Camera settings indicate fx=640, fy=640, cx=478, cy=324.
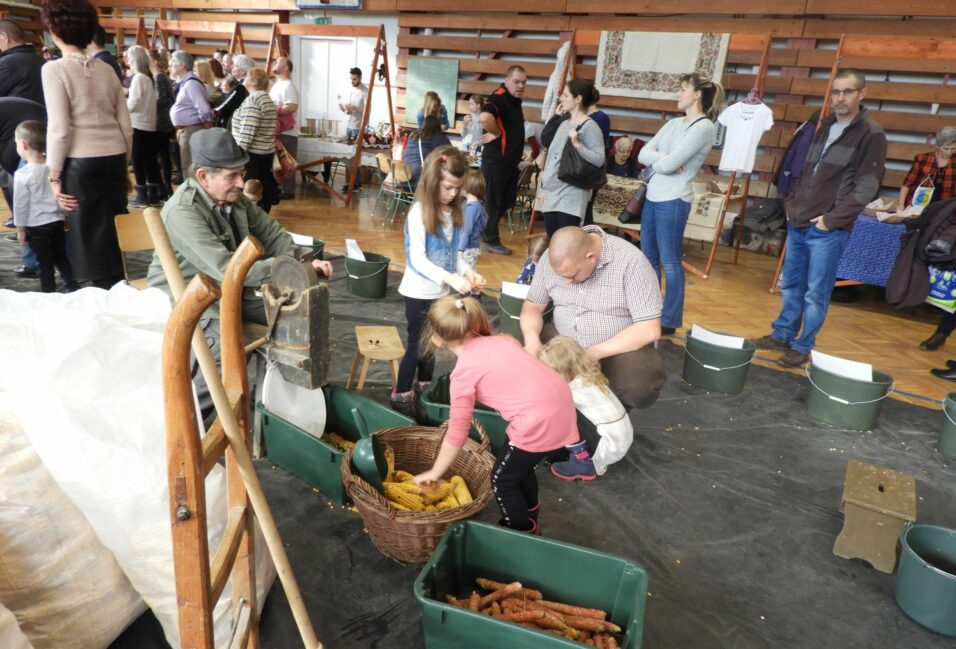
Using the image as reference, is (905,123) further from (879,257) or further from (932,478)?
(932,478)

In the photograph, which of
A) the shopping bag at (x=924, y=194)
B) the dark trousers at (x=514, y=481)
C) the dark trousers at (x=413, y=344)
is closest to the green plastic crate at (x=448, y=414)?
the dark trousers at (x=413, y=344)

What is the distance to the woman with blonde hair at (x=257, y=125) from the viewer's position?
20.1 ft

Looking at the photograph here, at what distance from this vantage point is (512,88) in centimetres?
647

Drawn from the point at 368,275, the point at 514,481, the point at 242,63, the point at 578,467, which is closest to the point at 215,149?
the point at 514,481

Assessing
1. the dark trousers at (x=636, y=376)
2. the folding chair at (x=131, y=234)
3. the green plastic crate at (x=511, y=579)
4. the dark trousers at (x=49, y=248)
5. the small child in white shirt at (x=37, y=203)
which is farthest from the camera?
the dark trousers at (x=49, y=248)

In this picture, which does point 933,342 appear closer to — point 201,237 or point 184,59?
point 201,237

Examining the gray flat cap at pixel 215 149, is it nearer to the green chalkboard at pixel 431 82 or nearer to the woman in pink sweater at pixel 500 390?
the woman in pink sweater at pixel 500 390

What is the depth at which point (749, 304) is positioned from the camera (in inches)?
225

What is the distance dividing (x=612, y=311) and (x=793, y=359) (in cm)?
206

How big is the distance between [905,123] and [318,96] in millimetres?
9329

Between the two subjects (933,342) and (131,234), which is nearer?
(131,234)

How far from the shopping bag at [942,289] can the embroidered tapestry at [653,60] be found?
3.60 meters

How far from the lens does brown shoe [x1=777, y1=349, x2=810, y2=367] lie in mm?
4371

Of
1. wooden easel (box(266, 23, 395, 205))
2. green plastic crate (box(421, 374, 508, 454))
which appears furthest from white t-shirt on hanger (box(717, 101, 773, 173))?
green plastic crate (box(421, 374, 508, 454))
